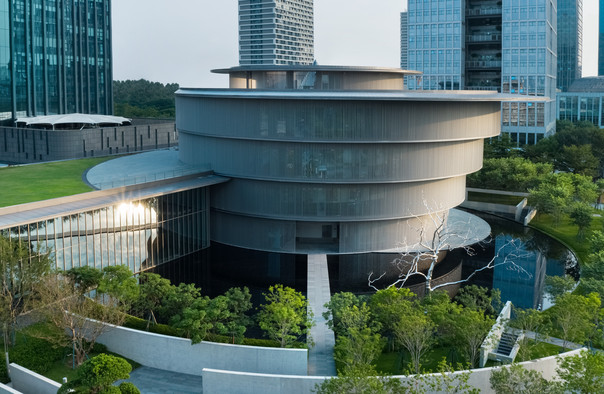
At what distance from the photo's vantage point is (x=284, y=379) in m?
20.5

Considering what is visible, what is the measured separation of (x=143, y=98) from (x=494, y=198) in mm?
94649

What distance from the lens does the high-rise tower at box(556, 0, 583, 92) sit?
→ 179 metres

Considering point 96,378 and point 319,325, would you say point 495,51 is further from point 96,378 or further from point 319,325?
point 96,378

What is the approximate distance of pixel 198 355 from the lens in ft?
74.3

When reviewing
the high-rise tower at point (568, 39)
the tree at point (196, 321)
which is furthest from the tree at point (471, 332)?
the high-rise tower at point (568, 39)

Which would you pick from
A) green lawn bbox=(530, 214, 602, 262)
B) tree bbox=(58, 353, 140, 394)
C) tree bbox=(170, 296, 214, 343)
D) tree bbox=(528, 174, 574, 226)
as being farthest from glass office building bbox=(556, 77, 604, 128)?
tree bbox=(58, 353, 140, 394)

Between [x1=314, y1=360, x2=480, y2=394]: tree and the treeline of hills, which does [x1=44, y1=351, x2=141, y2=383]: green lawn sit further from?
the treeline of hills

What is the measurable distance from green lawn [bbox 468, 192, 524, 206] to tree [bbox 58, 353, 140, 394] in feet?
121

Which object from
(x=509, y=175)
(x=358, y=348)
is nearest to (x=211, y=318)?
(x=358, y=348)

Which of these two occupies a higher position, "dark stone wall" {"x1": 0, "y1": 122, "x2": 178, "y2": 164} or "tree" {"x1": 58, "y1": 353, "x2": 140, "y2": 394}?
"dark stone wall" {"x1": 0, "y1": 122, "x2": 178, "y2": 164}

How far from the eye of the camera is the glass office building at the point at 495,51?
8481 cm

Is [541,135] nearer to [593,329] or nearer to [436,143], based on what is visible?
[436,143]

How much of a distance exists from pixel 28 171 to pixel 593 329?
33171 mm

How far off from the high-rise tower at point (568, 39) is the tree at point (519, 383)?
173811mm
